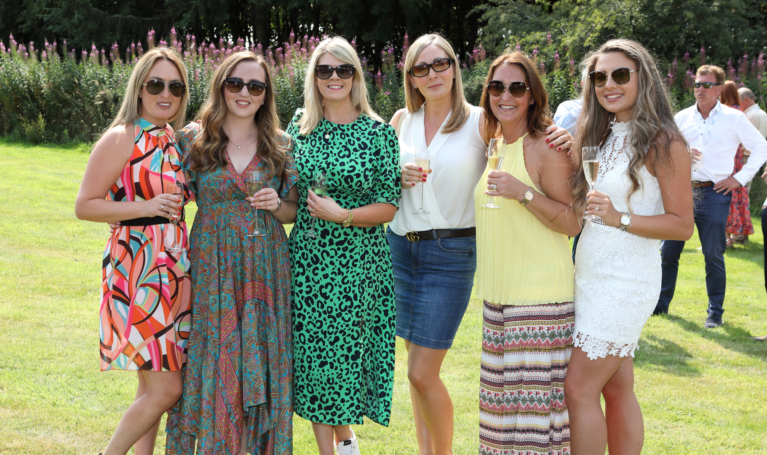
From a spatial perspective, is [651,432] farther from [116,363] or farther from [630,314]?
[116,363]

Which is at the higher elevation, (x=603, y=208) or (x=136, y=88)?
(x=136, y=88)

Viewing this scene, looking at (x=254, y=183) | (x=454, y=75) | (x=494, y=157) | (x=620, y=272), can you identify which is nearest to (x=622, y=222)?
(x=620, y=272)

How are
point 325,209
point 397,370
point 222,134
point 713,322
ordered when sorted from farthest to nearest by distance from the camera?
1. point 713,322
2. point 397,370
3. point 222,134
4. point 325,209

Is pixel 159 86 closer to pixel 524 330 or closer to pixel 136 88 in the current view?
pixel 136 88

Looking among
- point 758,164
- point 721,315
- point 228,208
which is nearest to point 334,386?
point 228,208

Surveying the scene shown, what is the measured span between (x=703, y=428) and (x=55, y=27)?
83.6 feet

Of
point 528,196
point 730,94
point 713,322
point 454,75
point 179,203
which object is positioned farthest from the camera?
point 730,94

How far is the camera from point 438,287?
3611 mm

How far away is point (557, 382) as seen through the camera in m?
3.16

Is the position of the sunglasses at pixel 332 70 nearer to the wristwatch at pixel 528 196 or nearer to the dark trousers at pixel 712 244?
the wristwatch at pixel 528 196

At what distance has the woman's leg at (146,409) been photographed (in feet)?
10.8

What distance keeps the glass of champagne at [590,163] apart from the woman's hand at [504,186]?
1.00ft

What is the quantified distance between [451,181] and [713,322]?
4688 mm

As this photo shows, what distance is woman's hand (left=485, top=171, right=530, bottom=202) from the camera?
3.04 m
